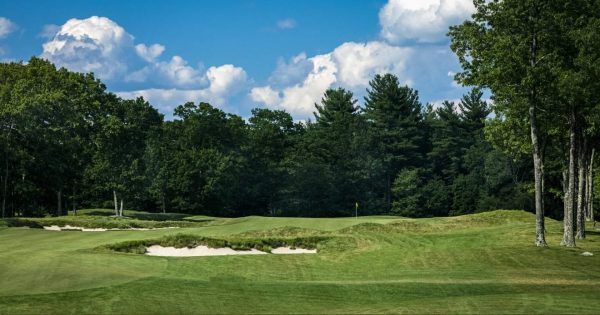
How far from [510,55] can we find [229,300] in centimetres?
2028

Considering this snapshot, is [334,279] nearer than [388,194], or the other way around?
[334,279]

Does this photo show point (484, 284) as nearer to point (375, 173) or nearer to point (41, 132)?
point (41, 132)

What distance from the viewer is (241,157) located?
104 m

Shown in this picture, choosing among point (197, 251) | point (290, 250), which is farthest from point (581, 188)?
point (197, 251)

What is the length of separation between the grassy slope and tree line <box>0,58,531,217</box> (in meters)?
38.1

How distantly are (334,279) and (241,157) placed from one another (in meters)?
79.2

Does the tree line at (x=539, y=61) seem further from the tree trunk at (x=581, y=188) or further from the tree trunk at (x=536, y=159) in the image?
the tree trunk at (x=581, y=188)

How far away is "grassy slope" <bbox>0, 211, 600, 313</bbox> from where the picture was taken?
18.6 metres

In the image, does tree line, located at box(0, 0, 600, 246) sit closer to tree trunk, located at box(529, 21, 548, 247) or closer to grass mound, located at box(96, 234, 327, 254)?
tree trunk, located at box(529, 21, 548, 247)

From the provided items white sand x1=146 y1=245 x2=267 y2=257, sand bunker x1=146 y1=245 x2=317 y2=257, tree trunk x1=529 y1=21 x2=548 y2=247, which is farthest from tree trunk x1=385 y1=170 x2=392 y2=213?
tree trunk x1=529 y1=21 x2=548 y2=247

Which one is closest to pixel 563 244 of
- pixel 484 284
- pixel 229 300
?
pixel 484 284

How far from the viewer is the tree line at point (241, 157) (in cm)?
7419

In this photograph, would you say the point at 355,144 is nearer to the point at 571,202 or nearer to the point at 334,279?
the point at 571,202

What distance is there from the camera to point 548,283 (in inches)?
894
